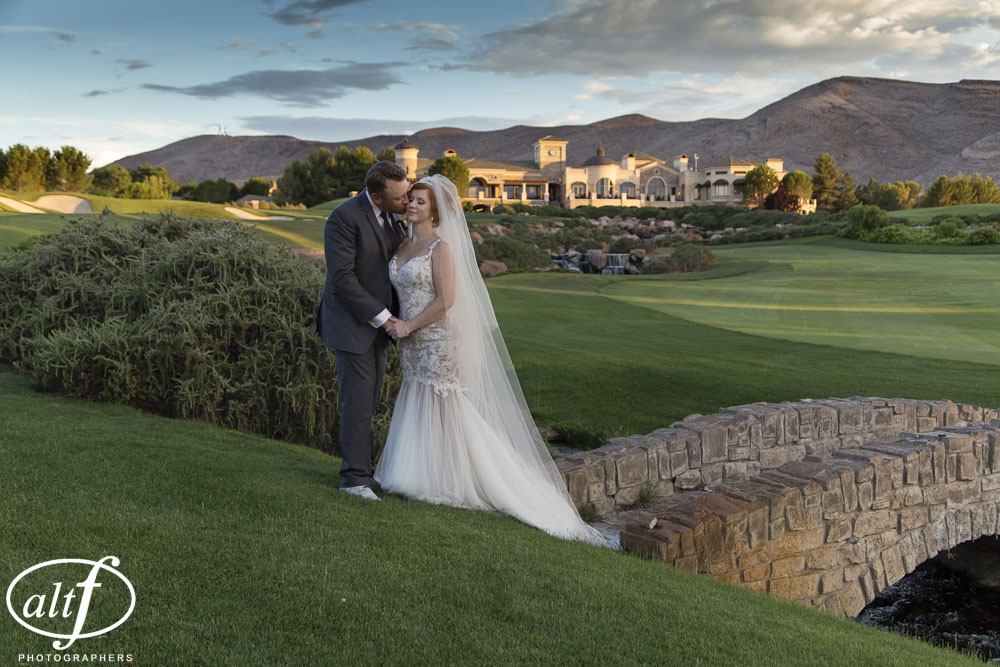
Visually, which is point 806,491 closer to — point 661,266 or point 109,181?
point 661,266

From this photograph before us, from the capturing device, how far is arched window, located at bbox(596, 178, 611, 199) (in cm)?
8850

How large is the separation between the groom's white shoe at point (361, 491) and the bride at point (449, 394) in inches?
10.7

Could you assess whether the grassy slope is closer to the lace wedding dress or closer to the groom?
the lace wedding dress

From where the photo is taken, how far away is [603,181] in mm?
88875

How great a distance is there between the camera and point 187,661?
109 inches

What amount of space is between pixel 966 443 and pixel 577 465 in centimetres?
396

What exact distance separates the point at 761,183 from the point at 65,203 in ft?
217

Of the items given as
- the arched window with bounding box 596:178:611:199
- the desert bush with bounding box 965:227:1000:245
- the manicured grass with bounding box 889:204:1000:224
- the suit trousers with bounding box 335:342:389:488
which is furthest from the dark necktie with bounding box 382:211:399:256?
the arched window with bounding box 596:178:611:199

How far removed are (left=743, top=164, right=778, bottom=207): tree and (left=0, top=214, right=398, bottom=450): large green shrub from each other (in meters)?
77.1

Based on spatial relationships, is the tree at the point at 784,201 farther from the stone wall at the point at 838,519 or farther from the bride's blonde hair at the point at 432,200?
the bride's blonde hair at the point at 432,200

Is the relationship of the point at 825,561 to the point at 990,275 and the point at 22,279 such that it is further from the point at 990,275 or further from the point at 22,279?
the point at 990,275

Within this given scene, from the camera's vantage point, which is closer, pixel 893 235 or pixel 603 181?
pixel 893 235

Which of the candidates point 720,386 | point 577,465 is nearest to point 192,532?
point 577,465

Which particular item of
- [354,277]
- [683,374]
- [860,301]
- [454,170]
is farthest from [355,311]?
[454,170]
